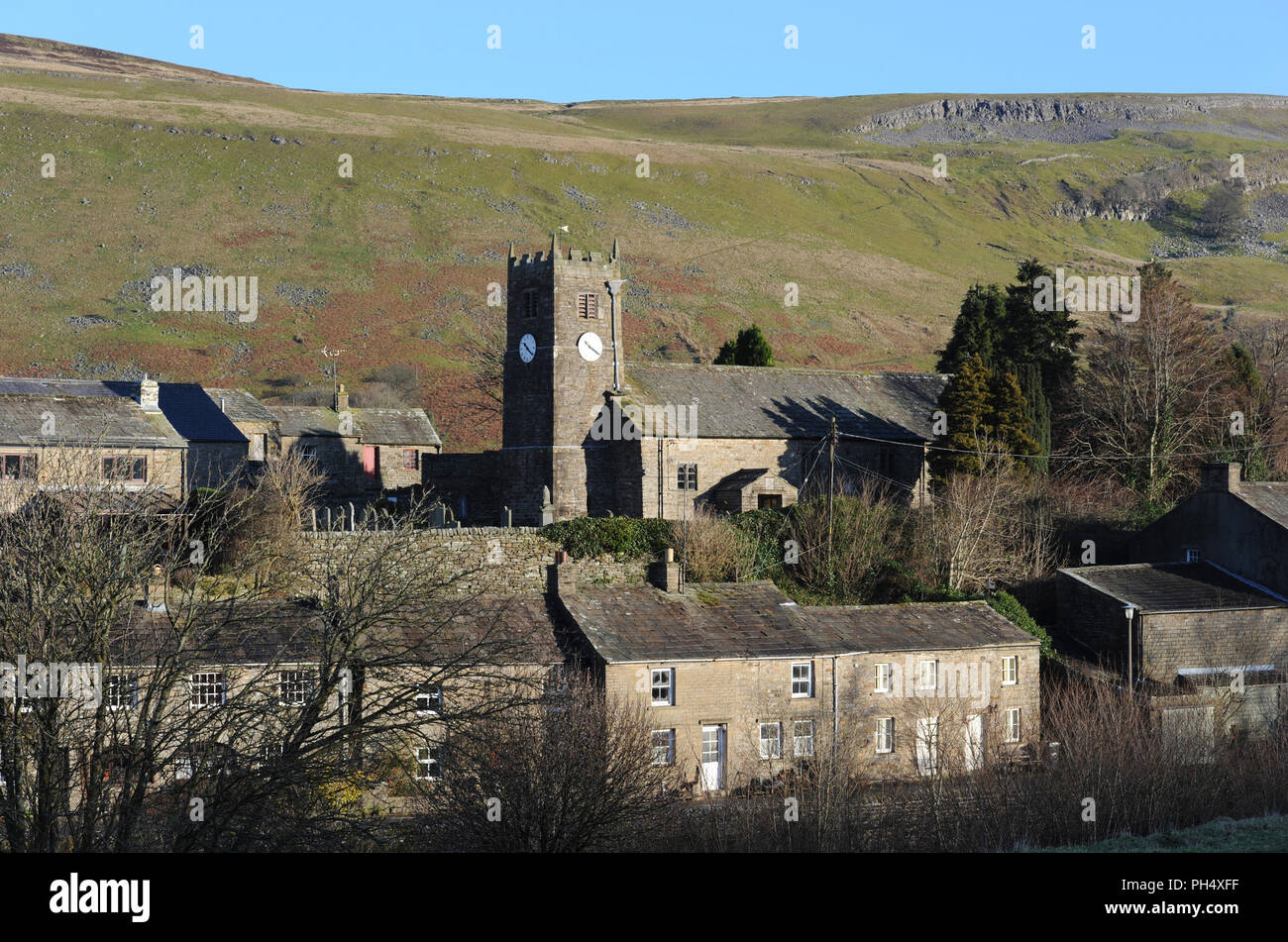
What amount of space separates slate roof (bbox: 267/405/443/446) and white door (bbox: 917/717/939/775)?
120 ft

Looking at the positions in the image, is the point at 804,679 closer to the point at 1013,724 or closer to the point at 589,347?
the point at 1013,724

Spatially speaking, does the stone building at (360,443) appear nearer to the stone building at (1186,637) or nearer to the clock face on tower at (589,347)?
the clock face on tower at (589,347)

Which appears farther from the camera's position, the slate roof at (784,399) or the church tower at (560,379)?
the slate roof at (784,399)

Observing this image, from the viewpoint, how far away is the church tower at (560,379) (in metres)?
51.0

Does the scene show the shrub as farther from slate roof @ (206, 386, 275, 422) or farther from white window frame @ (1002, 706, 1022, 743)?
slate roof @ (206, 386, 275, 422)

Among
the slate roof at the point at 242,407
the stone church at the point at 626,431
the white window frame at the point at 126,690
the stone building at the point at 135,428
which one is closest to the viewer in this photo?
the white window frame at the point at 126,690

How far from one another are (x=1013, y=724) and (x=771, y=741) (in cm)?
780

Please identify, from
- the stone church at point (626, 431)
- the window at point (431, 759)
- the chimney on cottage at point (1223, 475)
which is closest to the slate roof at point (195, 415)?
the stone church at point (626, 431)

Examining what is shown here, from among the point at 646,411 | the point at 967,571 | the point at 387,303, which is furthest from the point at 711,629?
the point at 387,303

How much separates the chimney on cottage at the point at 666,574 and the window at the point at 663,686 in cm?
426

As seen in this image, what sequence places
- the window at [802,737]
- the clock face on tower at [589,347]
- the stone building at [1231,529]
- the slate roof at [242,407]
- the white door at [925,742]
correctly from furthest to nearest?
the slate roof at [242,407] → the clock face on tower at [589,347] → the stone building at [1231,529] → the window at [802,737] → the white door at [925,742]

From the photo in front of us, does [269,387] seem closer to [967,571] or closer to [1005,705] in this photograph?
[967,571]

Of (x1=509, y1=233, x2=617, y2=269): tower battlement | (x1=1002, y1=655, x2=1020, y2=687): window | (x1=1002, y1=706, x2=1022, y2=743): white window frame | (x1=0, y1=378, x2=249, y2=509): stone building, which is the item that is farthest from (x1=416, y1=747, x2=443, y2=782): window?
(x1=509, y1=233, x2=617, y2=269): tower battlement

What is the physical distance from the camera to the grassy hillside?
3949 inches
